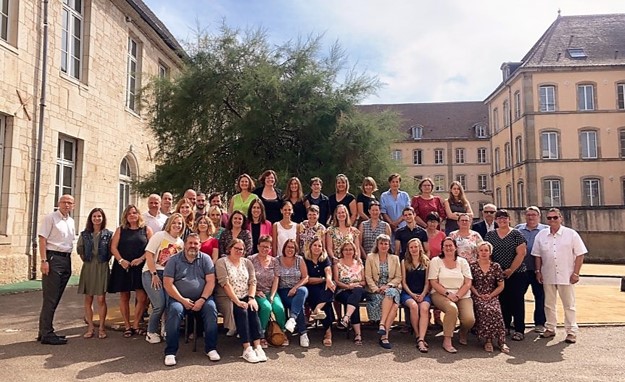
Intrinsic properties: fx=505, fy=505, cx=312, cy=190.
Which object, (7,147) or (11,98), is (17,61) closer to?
(11,98)

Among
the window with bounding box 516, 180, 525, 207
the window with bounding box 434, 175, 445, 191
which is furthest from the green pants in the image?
the window with bounding box 434, 175, 445, 191

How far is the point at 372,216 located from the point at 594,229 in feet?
66.3

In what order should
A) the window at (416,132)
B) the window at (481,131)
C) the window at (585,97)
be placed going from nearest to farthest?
the window at (585,97), the window at (481,131), the window at (416,132)

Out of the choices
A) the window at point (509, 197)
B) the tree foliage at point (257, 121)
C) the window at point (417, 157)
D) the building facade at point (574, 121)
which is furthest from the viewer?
the window at point (417, 157)

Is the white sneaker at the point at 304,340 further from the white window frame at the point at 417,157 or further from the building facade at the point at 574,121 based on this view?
the white window frame at the point at 417,157

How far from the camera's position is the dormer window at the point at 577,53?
35094 mm

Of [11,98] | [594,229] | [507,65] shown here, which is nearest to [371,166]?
[11,98]

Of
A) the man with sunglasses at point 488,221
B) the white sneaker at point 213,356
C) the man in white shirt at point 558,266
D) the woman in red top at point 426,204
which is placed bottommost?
the white sneaker at point 213,356

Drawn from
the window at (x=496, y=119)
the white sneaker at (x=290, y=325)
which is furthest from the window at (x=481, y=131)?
the white sneaker at (x=290, y=325)

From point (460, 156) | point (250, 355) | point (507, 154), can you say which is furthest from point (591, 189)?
point (250, 355)

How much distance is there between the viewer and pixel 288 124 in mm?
11039

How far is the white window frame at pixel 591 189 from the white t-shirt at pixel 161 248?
35.3m

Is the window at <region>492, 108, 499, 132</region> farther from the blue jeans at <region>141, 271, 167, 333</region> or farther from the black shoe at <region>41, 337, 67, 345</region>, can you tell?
the black shoe at <region>41, 337, 67, 345</region>

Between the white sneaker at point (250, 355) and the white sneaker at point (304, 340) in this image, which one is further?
the white sneaker at point (304, 340)
